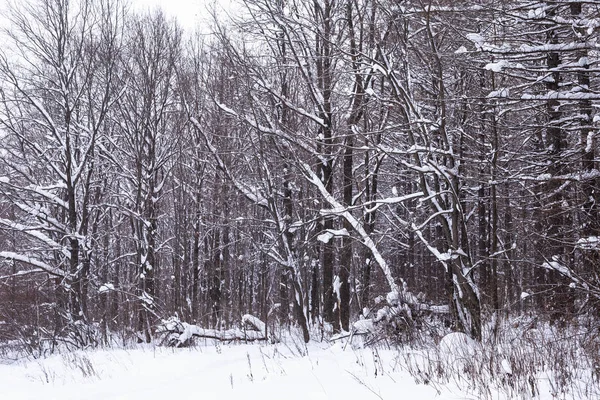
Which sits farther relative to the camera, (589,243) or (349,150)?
(349,150)

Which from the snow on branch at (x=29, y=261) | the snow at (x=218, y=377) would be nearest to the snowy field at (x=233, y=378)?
the snow at (x=218, y=377)

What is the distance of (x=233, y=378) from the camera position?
696cm

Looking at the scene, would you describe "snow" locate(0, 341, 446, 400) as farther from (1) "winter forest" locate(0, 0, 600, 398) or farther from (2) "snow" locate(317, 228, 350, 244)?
(2) "snow" locate(317, 228, 350, 244)

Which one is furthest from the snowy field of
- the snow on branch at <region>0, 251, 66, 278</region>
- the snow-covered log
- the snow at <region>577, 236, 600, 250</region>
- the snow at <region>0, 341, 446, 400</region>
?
the snow on branch at <region>0, 251, 66, 278</region>

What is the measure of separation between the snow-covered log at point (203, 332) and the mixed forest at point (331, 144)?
61 cm

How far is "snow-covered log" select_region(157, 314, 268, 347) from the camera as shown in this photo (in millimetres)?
12195

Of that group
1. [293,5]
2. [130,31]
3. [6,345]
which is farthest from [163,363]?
[130,31]

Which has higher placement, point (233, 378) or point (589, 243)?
point (589, 243)

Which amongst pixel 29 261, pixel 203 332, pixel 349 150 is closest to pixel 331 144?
pixel 349 150

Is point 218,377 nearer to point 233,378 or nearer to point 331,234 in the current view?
point 233,378

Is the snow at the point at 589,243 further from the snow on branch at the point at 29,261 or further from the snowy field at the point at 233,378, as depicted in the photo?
the snow on branch at the point at 29,261

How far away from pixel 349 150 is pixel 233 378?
7408mm

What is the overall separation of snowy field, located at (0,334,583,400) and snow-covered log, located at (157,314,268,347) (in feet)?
2.81

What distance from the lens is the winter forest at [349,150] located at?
8.48 meters
